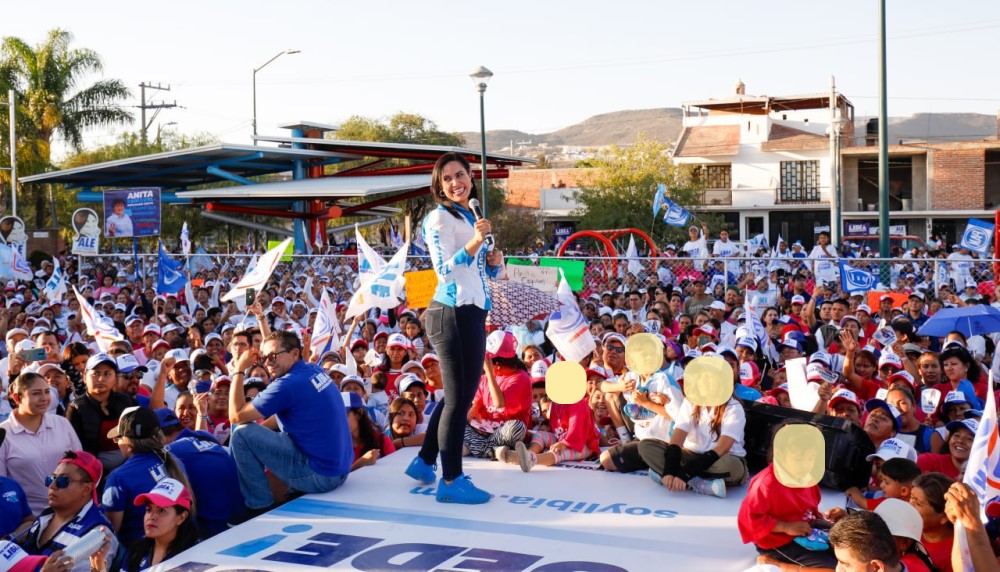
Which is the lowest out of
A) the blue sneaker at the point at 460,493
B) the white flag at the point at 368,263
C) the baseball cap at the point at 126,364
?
the blue sneaker at the point at 460,493

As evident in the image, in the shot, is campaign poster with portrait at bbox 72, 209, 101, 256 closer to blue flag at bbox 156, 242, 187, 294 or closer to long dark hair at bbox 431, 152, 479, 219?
blue flag at bbox 156, 242, 187, 294

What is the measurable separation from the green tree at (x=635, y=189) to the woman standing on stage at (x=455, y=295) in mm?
39600

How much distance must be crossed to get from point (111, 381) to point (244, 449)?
155 cm

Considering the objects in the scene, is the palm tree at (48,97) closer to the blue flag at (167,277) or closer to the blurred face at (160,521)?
the blue flag at (167,277)

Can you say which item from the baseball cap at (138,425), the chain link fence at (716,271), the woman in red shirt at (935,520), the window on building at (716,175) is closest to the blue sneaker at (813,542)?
the woman in red shirt at (935,520)

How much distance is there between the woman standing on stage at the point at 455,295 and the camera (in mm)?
5164

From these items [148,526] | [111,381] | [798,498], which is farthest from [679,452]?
[111,381]

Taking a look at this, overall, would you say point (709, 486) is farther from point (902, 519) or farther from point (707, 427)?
point (902, 519)

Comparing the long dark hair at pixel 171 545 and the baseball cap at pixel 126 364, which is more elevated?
the baseball cap at pixel 126 364

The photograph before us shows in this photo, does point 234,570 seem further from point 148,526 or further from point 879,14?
point 879,14

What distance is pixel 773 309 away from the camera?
1168 cm

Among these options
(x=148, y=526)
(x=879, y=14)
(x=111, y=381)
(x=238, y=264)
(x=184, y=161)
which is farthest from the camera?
(x=184, y=161)

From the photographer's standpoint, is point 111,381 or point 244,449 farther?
point 111,381

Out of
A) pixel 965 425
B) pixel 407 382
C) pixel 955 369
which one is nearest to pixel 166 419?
pixel 407 382
